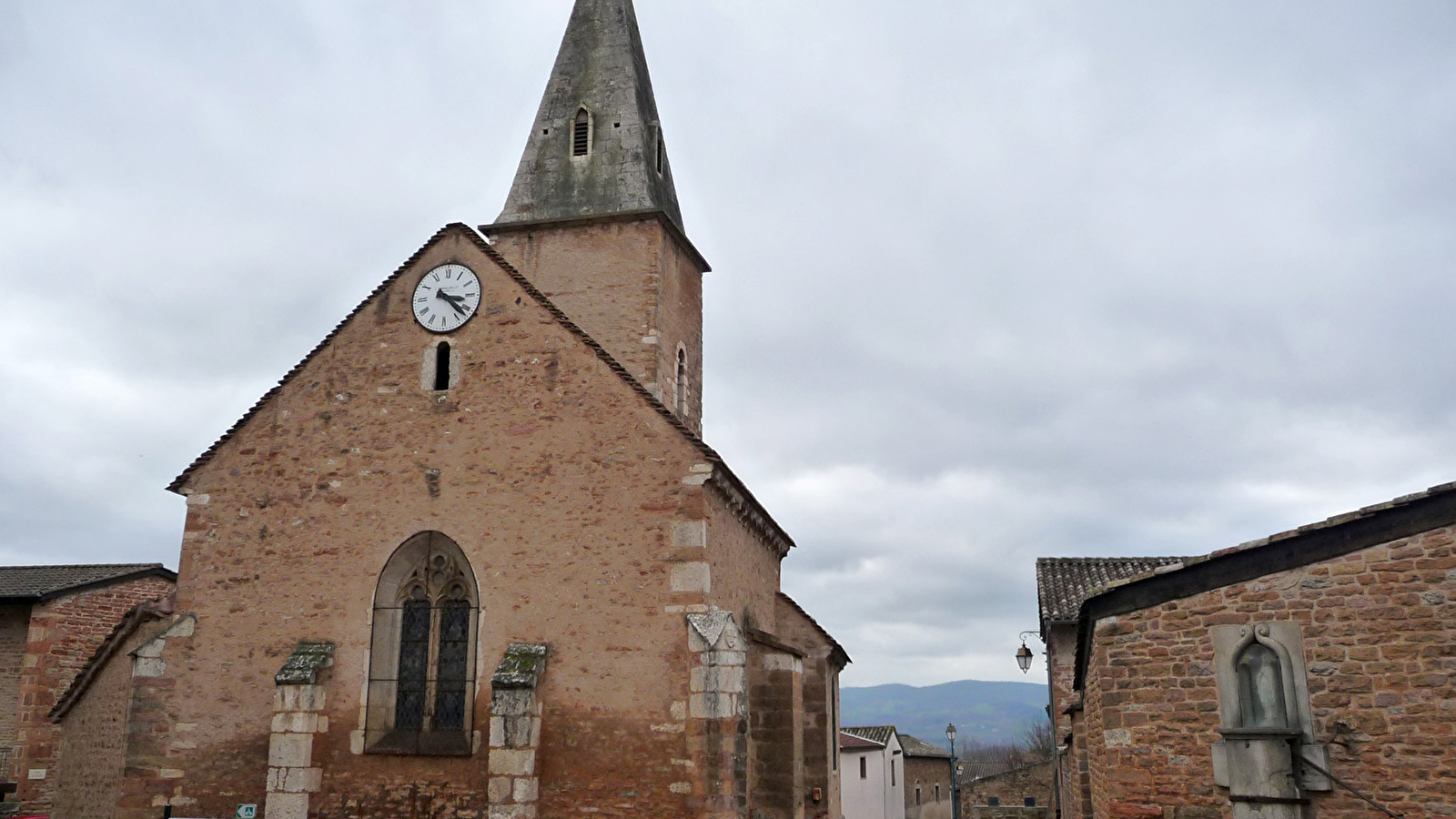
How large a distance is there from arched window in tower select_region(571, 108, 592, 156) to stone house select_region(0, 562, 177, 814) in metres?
13.4

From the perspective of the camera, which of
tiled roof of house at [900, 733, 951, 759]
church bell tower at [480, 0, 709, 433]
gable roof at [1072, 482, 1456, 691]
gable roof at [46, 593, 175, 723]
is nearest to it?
gable roof at [1072, 482, 1456, 691]

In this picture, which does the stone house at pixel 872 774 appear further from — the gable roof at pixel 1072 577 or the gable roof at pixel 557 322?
the gable roof at pixel 557 322

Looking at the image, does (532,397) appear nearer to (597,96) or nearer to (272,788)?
(272,788)

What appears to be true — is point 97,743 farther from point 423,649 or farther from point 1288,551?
point 1288,551

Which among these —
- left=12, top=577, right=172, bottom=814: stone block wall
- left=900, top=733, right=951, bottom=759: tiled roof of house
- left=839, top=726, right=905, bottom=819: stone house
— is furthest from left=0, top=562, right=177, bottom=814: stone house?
left=900, top=733, right=951, bottom=759: tiled roof of house

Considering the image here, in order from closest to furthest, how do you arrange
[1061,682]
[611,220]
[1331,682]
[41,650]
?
[1331,682], [41,650], [611,220], [1061,682]

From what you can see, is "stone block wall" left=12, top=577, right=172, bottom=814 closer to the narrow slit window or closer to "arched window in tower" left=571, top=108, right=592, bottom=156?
the narrow slit window

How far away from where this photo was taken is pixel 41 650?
850 inches

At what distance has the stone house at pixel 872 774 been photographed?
132 feet

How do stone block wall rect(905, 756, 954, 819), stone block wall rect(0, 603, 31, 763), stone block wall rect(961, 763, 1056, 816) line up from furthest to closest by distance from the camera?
1. stone block wall rect(905, 756, 954, 819)
2. stone block wall rect(961, 763, 1056, 816)
3. stone block wall rect(0, 603, 31, 763)

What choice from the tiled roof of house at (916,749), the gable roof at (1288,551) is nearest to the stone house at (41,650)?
the gable roof at (1288,551)

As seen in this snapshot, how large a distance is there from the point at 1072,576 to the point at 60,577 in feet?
74.5

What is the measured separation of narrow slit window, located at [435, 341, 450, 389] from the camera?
16.5m

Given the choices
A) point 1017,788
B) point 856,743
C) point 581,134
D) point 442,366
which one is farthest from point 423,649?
point 1017,788
